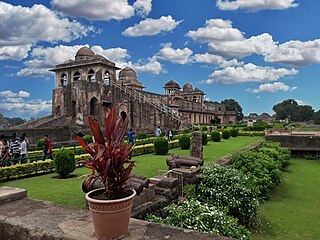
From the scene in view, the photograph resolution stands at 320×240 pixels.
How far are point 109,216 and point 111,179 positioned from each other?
1.11 feet

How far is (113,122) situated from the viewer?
8.70 feet

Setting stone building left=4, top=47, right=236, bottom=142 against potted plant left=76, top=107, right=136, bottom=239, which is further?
stone building left=4, top=47, right=236, bottom=142

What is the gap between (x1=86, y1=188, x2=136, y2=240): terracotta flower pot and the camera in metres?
2.45

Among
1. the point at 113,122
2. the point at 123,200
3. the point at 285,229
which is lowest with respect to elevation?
the point at 285,229

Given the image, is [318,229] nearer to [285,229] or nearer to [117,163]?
[285,229]

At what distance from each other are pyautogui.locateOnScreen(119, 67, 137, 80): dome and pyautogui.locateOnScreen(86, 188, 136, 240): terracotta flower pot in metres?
42.2

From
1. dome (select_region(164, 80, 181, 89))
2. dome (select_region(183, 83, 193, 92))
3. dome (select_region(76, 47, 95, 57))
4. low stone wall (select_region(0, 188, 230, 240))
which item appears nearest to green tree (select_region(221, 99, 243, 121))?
dome (select_region(183, 83, 193, 92))

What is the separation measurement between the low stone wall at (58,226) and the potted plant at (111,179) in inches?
7.5

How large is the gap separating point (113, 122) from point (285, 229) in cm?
539

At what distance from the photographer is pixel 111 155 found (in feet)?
8.40

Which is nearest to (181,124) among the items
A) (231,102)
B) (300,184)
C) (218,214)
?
(300,184)

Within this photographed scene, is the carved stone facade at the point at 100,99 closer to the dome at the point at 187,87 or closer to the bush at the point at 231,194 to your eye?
the dome at the point at 187,87

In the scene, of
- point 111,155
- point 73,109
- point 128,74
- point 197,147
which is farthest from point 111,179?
point 128,74

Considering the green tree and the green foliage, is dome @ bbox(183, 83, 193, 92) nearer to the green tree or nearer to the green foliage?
the green tree
